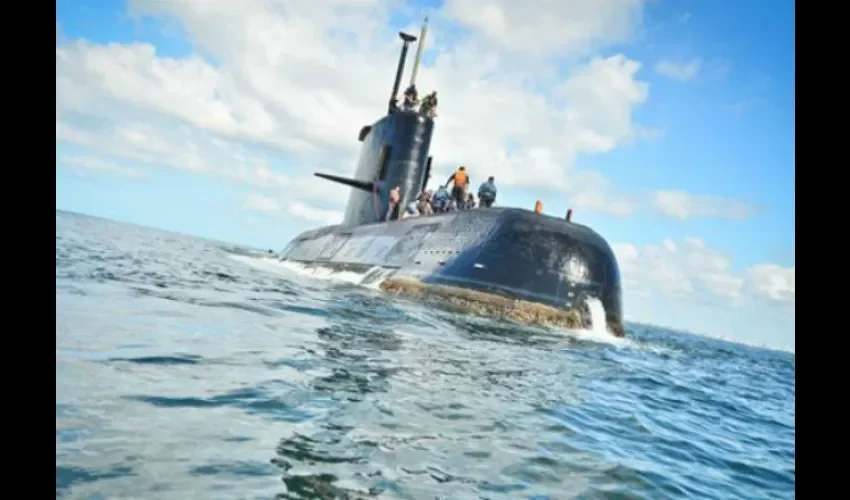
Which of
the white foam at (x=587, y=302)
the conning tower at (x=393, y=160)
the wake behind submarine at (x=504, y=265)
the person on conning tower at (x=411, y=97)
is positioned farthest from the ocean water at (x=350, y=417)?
the person on conning tower at (x=411, y=97)

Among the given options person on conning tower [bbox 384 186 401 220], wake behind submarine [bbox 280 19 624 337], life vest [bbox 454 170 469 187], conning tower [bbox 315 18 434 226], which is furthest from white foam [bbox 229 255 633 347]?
life vest [bbox 454 170 469 187]

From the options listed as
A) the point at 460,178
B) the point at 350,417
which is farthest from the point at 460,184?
the point at 350,417

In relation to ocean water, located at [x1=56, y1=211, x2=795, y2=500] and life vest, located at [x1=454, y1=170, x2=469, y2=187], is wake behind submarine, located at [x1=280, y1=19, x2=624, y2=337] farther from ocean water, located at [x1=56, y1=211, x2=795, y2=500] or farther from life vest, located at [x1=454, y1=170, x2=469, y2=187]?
ocean water, located at [x1=56, y1=211, x2=795, y2=500]

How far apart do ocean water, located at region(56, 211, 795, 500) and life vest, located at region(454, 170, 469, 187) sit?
1122 cm

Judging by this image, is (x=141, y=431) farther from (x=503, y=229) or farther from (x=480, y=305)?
(x=503, y=229)

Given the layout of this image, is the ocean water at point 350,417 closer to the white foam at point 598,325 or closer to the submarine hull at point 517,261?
the white foam at point 598,325

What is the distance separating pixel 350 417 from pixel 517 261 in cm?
1089

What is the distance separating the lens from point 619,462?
4051 millimetres

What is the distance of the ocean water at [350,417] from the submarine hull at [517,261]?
17.8ft

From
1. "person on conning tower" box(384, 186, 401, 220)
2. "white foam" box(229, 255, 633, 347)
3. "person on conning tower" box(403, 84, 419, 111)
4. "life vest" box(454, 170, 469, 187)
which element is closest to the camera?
"white foam" box(229, 255, 633, 347)

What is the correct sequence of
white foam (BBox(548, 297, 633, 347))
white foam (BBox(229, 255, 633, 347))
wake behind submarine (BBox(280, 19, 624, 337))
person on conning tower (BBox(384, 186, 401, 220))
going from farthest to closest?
person on conning tower (BBox(384, 186, 401, 220)) → white foam (BBox(548, 297, 633, 347)) → wake behind submarine (BBox(280, 19, 624, 337)) → white foam (BBox(229, 255, 633, 347))

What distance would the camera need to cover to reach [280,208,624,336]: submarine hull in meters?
14.0

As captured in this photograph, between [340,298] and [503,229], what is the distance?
17.3ft
